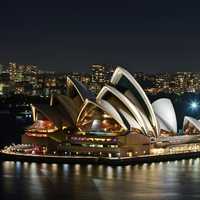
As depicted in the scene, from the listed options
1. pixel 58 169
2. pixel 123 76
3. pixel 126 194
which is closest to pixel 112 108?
pixel 123 76

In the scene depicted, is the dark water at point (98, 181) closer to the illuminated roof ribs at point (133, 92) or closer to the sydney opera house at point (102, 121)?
the sydney opera house at point (102, 121)

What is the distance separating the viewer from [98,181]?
80.4 ft

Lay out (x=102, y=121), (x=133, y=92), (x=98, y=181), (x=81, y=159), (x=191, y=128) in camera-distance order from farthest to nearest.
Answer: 1. (x=191, y=128)
2. (x=133, y=92)
3. (x=102, y=121)
4. (x=81, y=159)
5. (x=98, y=181)

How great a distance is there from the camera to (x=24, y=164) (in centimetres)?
2850

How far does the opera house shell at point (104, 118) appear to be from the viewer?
29.9 m

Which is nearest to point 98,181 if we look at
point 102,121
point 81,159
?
point 81,159

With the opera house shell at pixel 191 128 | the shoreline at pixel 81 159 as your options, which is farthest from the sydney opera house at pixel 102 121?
the opera house shell at pixel 191 128

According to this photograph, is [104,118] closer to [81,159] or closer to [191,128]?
[81,159]

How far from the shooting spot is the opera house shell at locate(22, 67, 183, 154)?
29922 mm

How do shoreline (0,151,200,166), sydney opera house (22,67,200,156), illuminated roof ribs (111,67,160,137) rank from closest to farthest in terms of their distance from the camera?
shoreline (0,151,200,166) < sydney opera house (22,67,200,156) < illuminated roof ribs (111,67,160,137)

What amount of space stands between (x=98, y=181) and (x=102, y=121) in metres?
6.00

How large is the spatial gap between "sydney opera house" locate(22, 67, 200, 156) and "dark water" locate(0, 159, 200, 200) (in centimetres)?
162

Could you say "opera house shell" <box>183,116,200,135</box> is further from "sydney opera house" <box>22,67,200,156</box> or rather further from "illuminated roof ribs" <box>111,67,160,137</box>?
"illuminated roof ribs" <box>111,67,160,137</box>

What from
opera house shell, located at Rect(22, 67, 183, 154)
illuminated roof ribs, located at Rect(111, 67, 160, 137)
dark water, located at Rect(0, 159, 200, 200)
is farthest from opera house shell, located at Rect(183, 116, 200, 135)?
dark water, located at Rect(0, 159, 200, 200)
